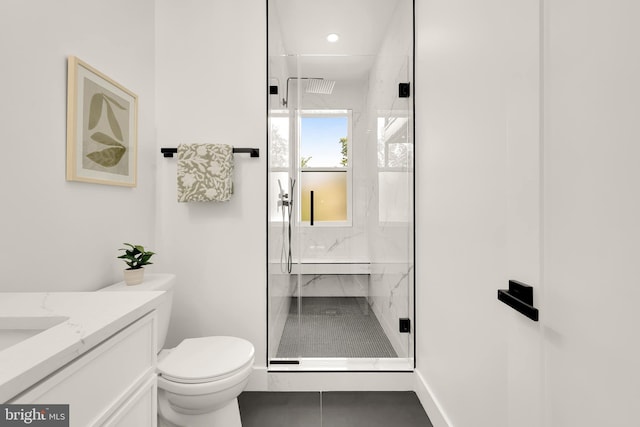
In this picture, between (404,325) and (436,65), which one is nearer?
(436,65)

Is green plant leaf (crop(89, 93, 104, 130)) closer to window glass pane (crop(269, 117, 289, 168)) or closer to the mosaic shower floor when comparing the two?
window glass pane (crop(269, 117, 289, 168))

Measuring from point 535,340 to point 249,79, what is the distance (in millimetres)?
1954

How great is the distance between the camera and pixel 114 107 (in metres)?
1.59

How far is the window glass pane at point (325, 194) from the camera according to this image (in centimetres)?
287

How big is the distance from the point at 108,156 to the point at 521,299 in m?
1.82

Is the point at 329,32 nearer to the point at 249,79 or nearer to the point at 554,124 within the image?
the point at 249,79

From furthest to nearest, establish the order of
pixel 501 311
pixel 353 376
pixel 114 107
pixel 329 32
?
pixel 329 32 < pixel 353 376 < pixel 114 107 < pixel 501 311

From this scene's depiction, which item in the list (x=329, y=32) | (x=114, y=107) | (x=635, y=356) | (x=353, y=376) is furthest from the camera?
(x=329, y=32)

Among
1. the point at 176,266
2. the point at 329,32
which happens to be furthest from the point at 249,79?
the point at 176,266

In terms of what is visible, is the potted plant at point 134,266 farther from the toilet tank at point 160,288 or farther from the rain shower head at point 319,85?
the rain shower head at point 319,85

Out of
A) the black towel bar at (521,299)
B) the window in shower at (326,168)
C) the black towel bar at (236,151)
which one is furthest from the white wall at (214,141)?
the black towel bar at (521,299)

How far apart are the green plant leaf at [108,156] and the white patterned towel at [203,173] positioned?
0.32 metres

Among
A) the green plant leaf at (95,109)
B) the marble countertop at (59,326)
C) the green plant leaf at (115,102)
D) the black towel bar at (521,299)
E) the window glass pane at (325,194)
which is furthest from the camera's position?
the window glass pane at (325,194)

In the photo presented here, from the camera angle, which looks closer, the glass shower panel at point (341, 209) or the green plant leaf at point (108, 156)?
the green plant leaf at point (108, 156)
